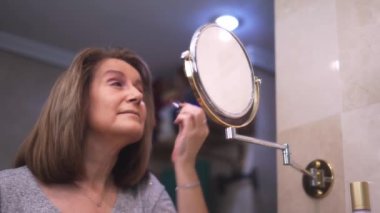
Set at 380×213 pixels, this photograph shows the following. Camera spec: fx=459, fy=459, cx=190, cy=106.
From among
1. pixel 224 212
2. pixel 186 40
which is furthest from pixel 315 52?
pixel 224 212

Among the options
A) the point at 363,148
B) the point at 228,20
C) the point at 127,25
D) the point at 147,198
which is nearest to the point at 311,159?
the point at 363,148

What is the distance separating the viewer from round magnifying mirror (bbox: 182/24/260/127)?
28.2 inches

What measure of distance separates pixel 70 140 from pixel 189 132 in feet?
0.73

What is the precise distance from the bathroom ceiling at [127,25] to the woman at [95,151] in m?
0.62

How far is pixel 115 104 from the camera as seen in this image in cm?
86

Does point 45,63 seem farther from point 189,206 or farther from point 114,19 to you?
point 189,206

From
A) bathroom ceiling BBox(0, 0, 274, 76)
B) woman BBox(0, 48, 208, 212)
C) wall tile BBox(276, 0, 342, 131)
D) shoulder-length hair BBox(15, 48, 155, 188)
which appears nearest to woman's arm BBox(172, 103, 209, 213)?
woman BBox(0, 48, 208, 212)

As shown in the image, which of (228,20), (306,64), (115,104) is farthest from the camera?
(228,20)

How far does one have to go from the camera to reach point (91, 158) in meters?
0.90

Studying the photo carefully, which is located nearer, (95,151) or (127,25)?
(95,151)

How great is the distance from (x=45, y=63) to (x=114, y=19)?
1.44ft

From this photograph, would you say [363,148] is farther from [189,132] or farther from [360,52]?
[189,132]

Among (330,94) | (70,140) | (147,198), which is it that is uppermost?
(330,94)

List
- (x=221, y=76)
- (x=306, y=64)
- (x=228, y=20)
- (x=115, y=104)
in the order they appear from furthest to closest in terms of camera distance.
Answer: (x=228, y=20)
(x=306, y=64)
(x=115, y=104)
(x=221, y=76)
